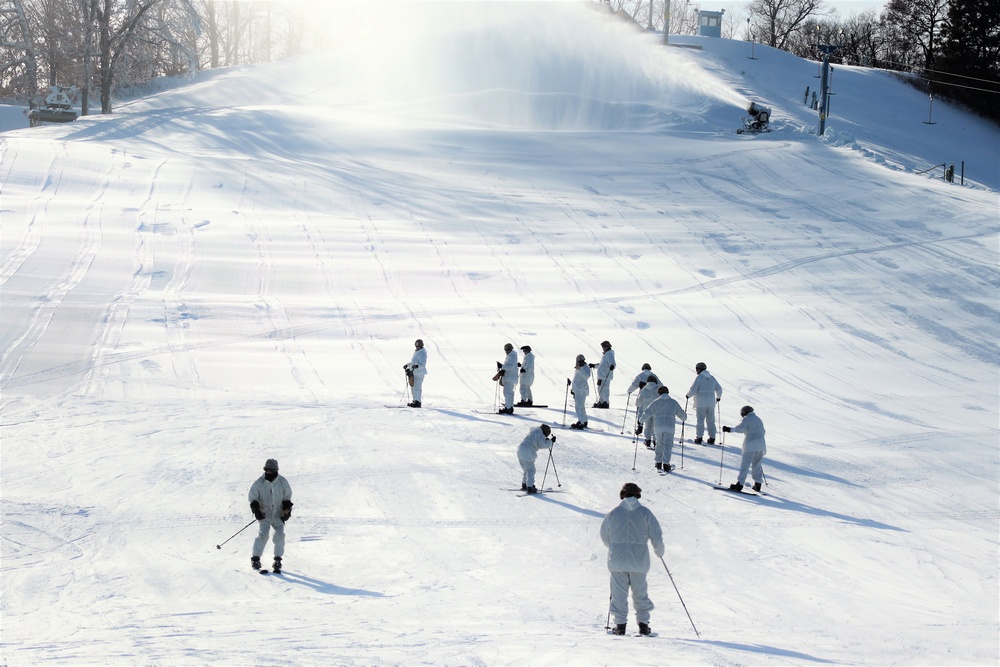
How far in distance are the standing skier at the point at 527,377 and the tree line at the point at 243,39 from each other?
30.3 m

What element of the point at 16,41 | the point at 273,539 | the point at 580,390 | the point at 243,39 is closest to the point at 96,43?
the point at 16,41

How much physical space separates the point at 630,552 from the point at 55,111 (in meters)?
38.0

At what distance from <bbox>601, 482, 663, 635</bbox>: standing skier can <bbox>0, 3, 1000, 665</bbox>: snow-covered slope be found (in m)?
0.37

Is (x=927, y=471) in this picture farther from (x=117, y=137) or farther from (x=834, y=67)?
(x=834, y=67)

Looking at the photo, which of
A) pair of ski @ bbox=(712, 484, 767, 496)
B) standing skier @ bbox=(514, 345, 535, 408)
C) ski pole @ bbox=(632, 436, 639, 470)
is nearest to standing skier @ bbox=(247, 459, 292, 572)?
ski pole @ bbox=(632, 436, 639, 470)

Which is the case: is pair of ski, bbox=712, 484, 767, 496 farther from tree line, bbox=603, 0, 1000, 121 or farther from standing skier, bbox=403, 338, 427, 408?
tree line, bbox=603, 0, 1000, 121

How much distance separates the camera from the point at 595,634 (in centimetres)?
740

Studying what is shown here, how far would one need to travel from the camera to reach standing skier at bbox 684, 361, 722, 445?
13688mm

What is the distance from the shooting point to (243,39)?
91688mm

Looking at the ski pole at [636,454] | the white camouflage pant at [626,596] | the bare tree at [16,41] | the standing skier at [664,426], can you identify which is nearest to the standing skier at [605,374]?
the ski pole at [636,454]

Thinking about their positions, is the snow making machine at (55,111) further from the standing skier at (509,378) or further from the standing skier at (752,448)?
the standing skier at (752,448)

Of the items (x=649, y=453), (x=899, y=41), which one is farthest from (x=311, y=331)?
(x=899, y=41)

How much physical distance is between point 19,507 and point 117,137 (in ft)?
82.8

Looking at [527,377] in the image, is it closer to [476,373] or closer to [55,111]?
[476,373]
